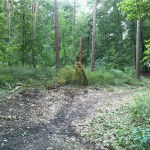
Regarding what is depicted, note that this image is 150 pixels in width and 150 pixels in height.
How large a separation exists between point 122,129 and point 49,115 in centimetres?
260

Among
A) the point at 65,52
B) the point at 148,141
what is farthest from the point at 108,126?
the point at 65,52

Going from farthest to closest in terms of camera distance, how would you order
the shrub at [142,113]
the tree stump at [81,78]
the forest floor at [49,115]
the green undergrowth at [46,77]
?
the tree stump at [81,78] → the green undergrowth at [46,77] → the shrub at [142,113] → the forest floor at [49,115]

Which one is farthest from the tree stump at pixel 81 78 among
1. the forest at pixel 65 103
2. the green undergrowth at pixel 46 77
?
the green undergrowth at pixel 46 77

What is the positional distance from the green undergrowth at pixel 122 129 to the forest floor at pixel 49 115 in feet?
0.99

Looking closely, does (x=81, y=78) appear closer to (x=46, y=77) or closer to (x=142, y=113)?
(x=46, y=77)

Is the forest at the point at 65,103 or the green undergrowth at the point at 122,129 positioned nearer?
the green undergrowth at the point at 122,129

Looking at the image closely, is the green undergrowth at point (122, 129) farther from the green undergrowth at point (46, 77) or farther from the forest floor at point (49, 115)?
the green undergrowth at point (46, 77)

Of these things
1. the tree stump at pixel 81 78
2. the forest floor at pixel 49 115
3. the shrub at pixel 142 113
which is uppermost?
the tree stump at pixel 81 78

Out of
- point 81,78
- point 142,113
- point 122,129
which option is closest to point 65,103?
point 142,113

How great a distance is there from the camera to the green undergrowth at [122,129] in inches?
212

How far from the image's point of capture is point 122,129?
6520 mm

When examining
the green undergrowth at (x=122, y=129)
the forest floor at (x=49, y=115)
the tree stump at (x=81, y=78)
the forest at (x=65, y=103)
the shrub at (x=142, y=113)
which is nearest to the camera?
the green undergrowth at (x=122, y=129)

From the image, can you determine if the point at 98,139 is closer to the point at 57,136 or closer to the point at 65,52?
the point at 57,136

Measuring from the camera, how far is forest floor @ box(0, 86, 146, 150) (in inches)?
225
